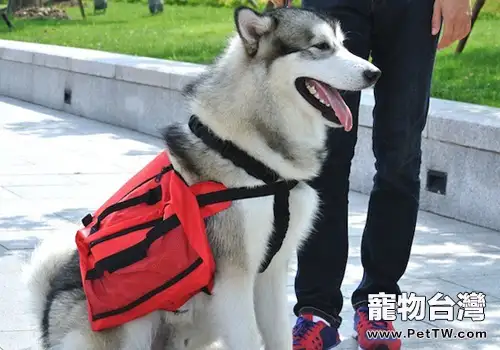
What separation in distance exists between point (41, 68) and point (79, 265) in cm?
959

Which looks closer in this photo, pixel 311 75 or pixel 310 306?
pixel 311 75

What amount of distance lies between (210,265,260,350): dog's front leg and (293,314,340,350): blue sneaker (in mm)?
655

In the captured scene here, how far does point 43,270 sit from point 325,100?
53.3 inches

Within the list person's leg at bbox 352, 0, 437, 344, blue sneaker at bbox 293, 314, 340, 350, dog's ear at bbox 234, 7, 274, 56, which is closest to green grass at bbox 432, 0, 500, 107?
person's leg at bbox 352, 0, 437, 344

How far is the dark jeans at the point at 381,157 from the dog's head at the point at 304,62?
0.38m

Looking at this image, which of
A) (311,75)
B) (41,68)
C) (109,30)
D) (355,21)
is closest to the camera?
(311,75)

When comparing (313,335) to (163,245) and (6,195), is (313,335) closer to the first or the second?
(163,245)

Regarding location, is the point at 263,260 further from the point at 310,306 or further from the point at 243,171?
the point at 310,306

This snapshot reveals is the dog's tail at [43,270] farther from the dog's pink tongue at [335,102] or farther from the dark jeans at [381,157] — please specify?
the dog's pink tongue at [335,102]

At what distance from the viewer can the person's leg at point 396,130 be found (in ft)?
14.7

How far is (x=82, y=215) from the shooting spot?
7.35 metres

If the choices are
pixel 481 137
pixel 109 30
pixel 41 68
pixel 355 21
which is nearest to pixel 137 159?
pixel 481 137

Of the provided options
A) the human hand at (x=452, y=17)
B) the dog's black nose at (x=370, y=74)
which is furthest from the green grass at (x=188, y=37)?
the dog's black nose at (x=370, y=74)

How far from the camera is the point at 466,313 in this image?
5.28 metres
